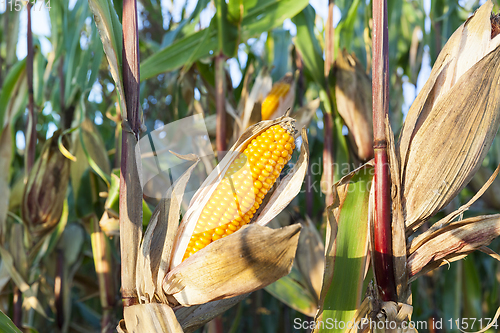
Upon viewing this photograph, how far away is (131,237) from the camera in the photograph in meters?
0.64

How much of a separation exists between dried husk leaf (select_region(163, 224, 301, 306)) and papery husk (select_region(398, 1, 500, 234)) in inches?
11.0

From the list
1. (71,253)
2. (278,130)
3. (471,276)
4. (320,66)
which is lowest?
(471,276)

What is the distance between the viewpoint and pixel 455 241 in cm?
67

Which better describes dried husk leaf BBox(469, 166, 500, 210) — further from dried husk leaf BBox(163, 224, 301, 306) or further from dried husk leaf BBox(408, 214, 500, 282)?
dried husk leaf BBox(163, 224, 301, 306)

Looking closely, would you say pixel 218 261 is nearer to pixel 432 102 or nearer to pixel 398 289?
pixel 398 289

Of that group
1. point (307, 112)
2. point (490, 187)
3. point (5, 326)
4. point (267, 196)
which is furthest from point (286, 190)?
point (490, 187)

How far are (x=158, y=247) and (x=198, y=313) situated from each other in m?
0.17

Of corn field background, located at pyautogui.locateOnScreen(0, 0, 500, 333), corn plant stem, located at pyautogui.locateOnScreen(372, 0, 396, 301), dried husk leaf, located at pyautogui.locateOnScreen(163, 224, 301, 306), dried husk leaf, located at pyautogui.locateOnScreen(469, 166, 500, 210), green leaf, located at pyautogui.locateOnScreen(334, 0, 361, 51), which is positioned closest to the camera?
dried husk leaf, located at pyautogui.locateOnScreen(163, 224, 301, 306)

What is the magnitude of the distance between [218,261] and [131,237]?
175mm

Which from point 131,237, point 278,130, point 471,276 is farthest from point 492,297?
point 131,237

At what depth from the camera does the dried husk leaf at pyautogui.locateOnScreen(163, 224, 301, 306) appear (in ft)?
1.81

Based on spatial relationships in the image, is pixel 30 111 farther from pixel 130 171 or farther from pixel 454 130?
pixel 454 130

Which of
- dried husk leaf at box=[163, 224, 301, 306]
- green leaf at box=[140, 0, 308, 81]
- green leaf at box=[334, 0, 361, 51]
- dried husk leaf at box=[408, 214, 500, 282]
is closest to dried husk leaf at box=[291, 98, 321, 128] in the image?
green leaf at box=[334, 0, 361, 51]

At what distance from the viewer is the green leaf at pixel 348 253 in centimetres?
73
